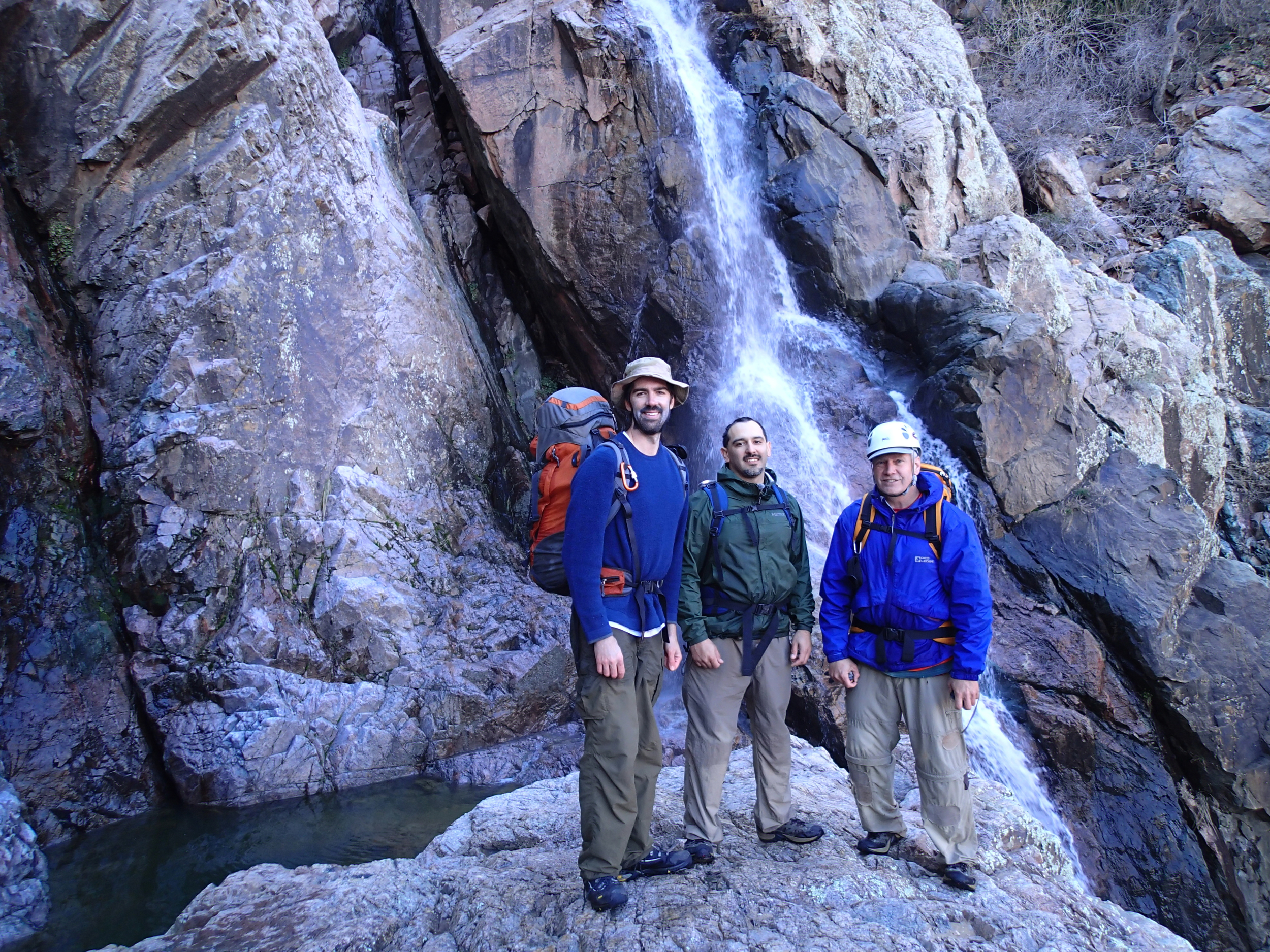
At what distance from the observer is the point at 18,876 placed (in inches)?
183

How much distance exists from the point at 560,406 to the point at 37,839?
513 centimetres

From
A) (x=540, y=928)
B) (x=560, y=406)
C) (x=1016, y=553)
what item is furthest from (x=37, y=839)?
(x=1016, y=553)

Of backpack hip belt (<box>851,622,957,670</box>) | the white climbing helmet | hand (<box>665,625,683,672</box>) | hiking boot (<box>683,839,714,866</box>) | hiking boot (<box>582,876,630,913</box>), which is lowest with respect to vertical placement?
hiking boot (<box>683,839,714,866</box>)

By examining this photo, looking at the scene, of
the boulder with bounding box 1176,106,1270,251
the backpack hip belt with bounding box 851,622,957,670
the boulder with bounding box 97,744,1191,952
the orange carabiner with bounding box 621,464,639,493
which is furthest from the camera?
the boulder with bounding box 1176,106,1270,251

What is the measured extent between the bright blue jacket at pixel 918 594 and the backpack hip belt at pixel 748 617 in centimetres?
28

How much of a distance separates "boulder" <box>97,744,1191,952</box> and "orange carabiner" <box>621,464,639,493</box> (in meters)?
1.63

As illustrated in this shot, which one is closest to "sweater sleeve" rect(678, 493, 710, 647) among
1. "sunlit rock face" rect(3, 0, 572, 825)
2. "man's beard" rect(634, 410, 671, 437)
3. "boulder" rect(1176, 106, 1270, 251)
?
"man's beard" rect(634, 410, 671, 437)

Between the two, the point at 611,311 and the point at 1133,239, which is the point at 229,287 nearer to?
the point at 611,311

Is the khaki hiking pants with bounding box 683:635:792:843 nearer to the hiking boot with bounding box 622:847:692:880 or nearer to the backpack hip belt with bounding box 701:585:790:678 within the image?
the backpack hip belt with bounding box 701:585:790:678

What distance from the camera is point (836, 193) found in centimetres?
1024

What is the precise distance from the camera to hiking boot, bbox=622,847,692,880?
3.21 m

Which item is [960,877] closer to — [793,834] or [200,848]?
[793,834]

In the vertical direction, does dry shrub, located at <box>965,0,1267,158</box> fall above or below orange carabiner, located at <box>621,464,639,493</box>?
above

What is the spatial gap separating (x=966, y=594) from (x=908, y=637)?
1.00 feet
